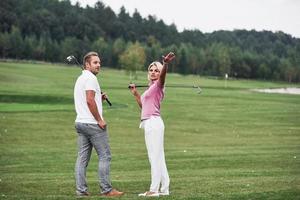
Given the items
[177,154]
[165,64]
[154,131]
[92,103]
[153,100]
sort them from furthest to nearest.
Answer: [177,154] < [153,100] < [154,131] < [92,103] < [165,64]

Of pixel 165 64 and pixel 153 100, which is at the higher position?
pixel 165 64

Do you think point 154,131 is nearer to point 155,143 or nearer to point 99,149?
point 155,143

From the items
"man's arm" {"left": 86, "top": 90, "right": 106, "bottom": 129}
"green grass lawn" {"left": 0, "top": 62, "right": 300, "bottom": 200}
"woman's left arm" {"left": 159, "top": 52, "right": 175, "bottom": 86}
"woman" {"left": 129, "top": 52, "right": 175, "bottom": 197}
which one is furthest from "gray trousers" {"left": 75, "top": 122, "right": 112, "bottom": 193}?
"woman's left arm" {"left": 159, "top": 52, "right": 175, "bottom": 86}

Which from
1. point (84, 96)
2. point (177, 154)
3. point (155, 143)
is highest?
point (84, 96)

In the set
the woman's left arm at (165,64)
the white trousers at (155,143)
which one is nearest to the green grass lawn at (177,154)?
the white trousers at (155,143)

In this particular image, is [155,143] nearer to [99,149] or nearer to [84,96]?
[99,149]

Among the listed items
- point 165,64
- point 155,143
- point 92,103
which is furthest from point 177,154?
point 165,64

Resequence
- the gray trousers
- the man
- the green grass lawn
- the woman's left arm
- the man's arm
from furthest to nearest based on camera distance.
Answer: the green grass lawn < the gray trousers < the man < the man's arm < the woman's left arm

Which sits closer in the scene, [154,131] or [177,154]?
[154,131]

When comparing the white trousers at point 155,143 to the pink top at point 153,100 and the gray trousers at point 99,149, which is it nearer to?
the pink top at point 153,100

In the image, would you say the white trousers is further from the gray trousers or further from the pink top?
the gray trousers

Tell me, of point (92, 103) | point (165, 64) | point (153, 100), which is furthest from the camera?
point (153, 100)

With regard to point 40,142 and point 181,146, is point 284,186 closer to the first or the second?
point 181,146

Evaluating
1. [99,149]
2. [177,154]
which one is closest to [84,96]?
[99,149]
